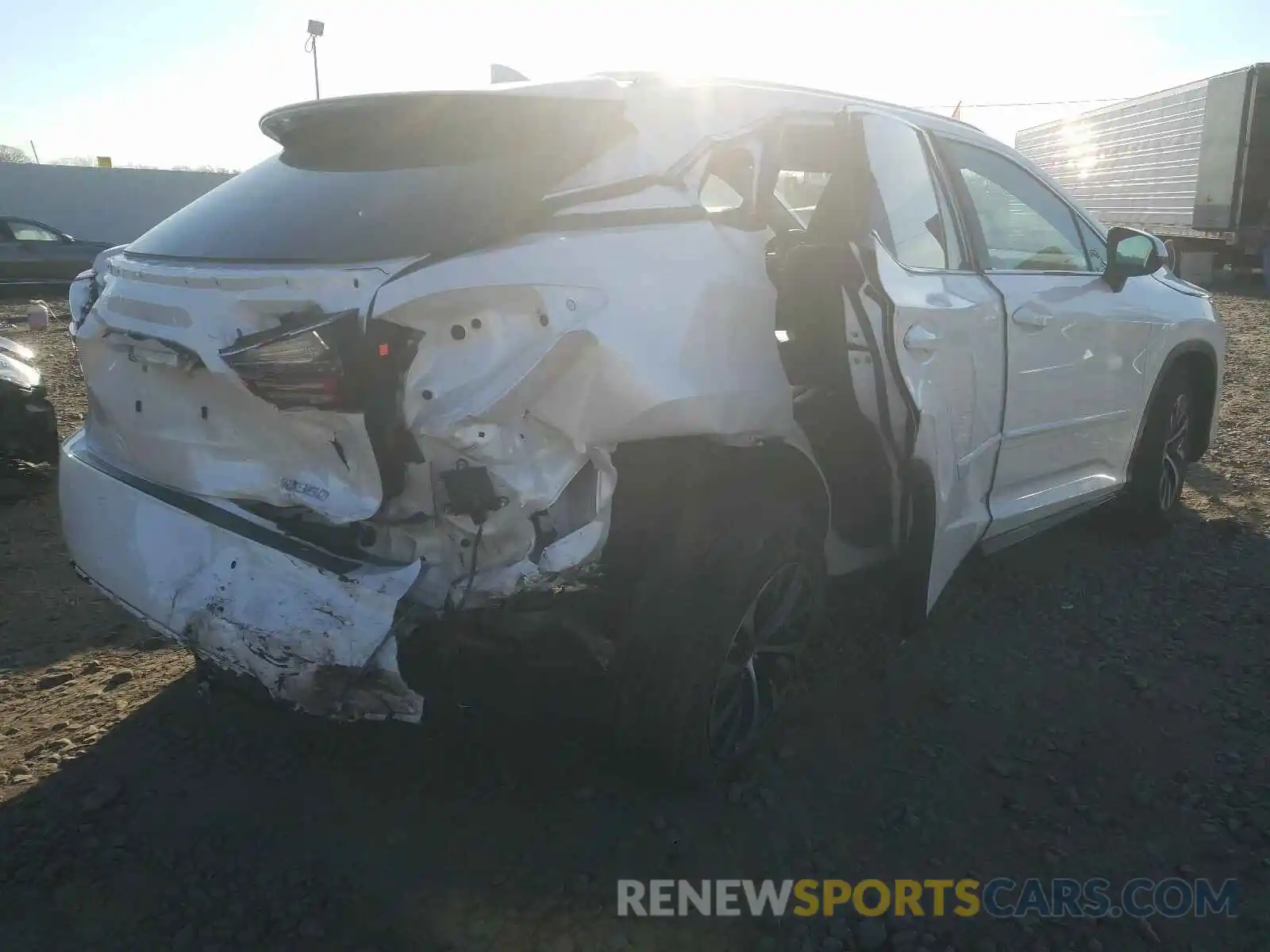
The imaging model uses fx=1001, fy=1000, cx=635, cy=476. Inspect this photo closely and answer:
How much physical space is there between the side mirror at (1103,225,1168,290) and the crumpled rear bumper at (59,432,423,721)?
10.2ft

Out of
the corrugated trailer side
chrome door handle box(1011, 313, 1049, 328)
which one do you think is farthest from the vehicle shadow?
the corrugated trailer side

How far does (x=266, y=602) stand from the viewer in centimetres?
215

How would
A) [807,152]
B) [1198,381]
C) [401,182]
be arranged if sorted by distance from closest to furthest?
[401,182] → [807,152] → [1198,381]

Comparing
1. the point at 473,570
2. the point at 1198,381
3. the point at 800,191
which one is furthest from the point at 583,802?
the point at 1198,381

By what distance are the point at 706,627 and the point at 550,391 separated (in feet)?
2.23

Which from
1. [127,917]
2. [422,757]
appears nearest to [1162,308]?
[422,757]

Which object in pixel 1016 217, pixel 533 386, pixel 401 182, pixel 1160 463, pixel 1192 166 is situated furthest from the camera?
pixel 1192 166

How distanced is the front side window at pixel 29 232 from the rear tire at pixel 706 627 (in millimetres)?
17068

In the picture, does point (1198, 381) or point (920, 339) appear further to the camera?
Result: point (1198, 381)

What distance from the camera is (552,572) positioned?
216cm

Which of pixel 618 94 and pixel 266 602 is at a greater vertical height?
pixel 618 94

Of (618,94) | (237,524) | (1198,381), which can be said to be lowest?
(1198,381)

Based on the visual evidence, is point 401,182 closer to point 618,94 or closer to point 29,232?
point 618,94

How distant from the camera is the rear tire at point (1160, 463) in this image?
4.44 metres
